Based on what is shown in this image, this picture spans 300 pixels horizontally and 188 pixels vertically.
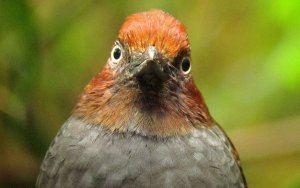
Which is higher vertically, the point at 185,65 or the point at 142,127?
the point at 185,65

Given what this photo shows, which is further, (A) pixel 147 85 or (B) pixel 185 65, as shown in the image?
(B) pixel 185 65

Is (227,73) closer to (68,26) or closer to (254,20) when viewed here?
(254,20)

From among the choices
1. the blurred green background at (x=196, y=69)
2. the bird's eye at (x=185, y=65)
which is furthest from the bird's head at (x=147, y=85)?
the blurred green background at (x=196, y=69)

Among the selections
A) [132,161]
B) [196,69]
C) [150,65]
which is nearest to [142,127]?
[132,161]

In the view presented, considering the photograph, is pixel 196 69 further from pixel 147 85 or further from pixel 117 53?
pixel 147 85

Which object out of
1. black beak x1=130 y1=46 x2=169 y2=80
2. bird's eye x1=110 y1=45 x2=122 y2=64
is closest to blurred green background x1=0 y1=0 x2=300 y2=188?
bird's eye x1=110 y1=45 x2=122 y2=64

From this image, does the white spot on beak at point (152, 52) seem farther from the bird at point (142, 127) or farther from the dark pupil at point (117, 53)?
the dark pupil at point (117, 53)

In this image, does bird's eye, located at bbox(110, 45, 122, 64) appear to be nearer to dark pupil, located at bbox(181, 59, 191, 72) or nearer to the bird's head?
the bird's head
